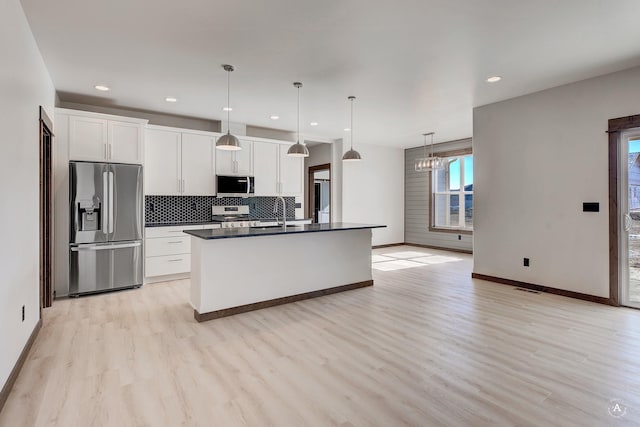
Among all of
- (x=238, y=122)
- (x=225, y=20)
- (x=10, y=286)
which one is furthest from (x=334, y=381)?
(x=238, y=122)

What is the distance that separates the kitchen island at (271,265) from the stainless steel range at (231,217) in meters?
1.93

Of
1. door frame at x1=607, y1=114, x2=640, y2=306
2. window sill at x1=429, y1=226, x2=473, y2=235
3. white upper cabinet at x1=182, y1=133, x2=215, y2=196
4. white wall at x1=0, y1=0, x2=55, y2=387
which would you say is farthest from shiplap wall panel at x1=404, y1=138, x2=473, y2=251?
white wall at x1=0, y1=0, x2=55, y2=387

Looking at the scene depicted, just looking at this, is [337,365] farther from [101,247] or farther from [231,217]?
[231,217]

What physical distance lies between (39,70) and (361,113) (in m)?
4.16

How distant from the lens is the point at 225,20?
2.78 m

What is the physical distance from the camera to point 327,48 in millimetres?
3273

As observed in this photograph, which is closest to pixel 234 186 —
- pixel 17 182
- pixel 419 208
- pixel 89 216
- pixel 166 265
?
pixel 166 265

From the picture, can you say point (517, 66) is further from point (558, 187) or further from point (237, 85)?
point (237, 85)

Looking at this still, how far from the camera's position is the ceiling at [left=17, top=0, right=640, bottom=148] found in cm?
262

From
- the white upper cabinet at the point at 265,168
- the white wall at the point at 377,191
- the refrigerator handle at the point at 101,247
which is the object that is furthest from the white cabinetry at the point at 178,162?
the white wall at the point at 377,191

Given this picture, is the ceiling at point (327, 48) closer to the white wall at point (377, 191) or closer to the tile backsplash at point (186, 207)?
the tile backsplash at point (186, 207)

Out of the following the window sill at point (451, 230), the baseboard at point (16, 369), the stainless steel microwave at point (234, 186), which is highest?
the stainless steel microwave at point (234, 186)

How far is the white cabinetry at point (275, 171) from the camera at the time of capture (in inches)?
252

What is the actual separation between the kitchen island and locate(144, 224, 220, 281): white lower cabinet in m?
1.65
